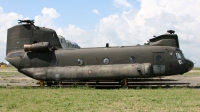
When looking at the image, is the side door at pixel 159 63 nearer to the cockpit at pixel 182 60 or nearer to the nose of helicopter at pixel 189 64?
the cockpit at pixel 182 60

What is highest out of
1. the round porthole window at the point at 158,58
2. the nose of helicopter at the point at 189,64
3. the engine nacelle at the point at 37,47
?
the engine nacelle at the point at 37,47

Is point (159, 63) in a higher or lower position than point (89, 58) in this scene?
lower

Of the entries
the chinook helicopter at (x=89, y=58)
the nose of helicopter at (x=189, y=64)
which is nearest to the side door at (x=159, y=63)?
the chinook helicopter at (x=89, y=58)

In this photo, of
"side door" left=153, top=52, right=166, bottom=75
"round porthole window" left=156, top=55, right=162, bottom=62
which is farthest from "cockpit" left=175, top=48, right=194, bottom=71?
"round porthole window" left=156, top=55, right=162, bottom=62

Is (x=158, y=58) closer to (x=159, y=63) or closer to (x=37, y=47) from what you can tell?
(x=159, y=63)

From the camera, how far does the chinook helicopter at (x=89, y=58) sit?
1820cm

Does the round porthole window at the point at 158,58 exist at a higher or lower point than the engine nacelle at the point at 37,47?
lower

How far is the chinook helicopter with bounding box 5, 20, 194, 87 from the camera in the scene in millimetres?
18203

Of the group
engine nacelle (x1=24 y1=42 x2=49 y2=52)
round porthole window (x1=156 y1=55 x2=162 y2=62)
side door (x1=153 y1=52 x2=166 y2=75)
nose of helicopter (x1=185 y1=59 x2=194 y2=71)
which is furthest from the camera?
engine nacelle (x1=24 y1=42 x2=49 y2=52)

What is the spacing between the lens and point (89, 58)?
18984mm

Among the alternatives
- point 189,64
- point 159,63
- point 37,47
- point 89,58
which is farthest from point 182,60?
point 37,47

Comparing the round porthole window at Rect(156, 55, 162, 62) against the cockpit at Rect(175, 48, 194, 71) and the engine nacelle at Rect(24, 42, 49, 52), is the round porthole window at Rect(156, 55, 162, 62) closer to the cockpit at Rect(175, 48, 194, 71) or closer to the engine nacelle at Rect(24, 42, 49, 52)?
the cockpit at Rect(175, 48, 194, 71)

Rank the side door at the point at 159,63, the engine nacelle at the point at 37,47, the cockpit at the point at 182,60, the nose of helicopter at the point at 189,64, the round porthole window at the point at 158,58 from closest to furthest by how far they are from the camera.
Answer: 1. the side door at the point at 159,63
2. the round porthole window at the point at 158,58
3. the cockpit at the point at 182,60
4. the nose of helicopter at the point at 189,64
5. the engine nacelle at the point at 37,47

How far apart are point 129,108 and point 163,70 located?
29.5 ft
